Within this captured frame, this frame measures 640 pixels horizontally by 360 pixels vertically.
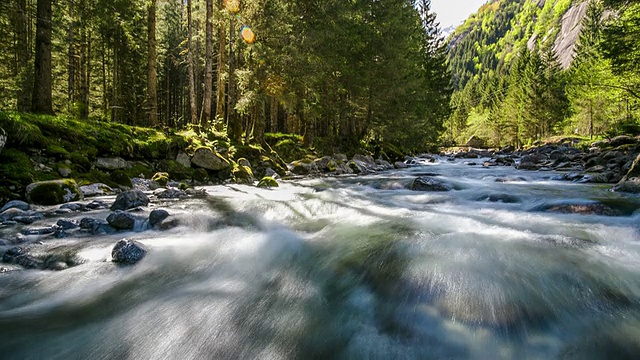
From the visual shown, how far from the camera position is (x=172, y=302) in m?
3.14

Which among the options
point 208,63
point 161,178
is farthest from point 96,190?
point 208,63

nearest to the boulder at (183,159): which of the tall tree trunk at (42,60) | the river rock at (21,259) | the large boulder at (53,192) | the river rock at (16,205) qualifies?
the tall tree trunk at (42,60)

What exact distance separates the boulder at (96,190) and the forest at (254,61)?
12.6 ft

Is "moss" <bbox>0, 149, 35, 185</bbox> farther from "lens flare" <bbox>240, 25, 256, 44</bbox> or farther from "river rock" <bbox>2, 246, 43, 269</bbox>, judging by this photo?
"lens flare" <bbox>240, 25, 256, 44</bbox>

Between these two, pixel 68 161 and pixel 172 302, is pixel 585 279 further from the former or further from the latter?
pixel 68 161

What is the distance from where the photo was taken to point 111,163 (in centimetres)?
990

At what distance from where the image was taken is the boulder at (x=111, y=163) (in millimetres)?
9502

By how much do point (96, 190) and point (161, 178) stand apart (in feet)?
6.80

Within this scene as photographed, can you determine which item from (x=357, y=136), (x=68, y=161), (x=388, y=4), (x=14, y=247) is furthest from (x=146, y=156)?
(x=388, y=4)

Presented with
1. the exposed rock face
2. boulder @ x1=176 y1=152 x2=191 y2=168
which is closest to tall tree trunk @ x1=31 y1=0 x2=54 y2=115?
boulder @ x1=176 y1=152 x2=191 y2=168

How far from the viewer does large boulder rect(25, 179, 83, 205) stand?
6.78 meters

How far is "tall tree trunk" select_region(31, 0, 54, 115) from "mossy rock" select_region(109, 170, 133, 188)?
3171 mm

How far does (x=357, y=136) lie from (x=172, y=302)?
20.2 meters

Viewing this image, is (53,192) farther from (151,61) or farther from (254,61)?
(254,61)
